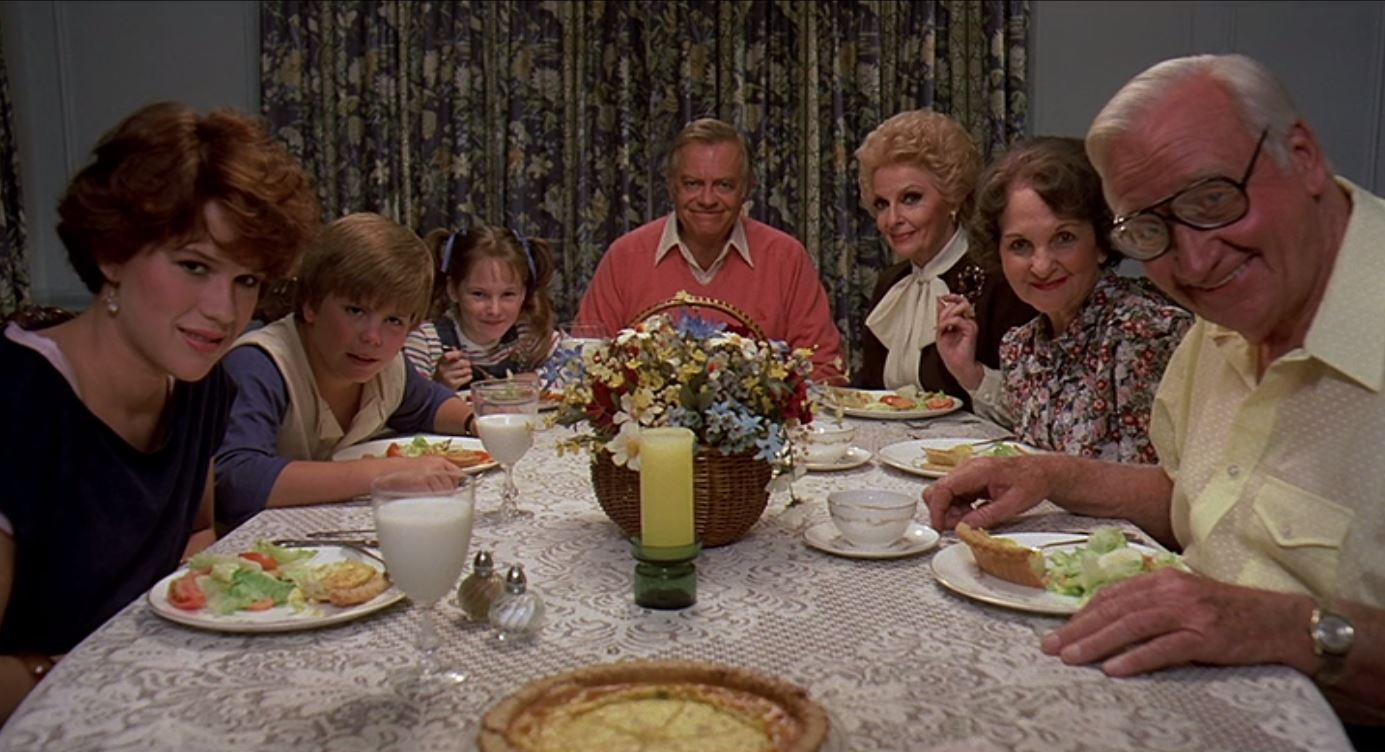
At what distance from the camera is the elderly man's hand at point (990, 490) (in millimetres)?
1682

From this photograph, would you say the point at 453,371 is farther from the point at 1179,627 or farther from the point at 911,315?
the point at 1179,627

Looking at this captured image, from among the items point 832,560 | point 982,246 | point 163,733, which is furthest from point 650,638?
point 982,246

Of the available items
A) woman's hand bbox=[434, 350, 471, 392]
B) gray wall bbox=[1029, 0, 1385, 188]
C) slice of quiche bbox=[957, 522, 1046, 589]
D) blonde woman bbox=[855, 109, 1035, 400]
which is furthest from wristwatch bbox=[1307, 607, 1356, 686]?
gray wall bbox=[1029, 0, 1385, 188]

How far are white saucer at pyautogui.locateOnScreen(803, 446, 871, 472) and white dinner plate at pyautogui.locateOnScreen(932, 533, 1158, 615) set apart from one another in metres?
0.49

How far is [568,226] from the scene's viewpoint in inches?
186

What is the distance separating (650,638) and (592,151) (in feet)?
11.9

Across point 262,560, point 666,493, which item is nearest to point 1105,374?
point 666,493

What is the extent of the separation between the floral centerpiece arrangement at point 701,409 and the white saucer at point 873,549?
0.09 m

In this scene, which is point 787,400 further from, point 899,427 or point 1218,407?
point 899,427

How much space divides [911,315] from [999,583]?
2014 millimetres

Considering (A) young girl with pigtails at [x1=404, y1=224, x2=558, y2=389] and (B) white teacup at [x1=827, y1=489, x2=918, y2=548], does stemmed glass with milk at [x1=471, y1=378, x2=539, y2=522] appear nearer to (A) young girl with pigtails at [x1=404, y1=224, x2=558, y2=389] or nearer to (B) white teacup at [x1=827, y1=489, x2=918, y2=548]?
(B) white teacup at [x1=827, y1=489, x2=918, y2=548]

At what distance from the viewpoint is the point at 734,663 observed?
47.8 inches

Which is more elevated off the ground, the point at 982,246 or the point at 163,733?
the point at 982,246

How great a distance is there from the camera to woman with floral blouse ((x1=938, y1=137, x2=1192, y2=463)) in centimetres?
221
